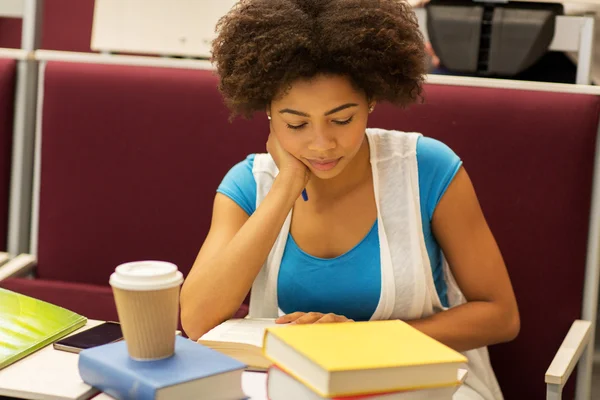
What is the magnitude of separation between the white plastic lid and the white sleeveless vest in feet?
2.07

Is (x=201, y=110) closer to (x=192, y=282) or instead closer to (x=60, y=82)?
(x=60, y=82)

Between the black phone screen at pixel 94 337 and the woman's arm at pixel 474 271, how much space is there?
59 centimetres

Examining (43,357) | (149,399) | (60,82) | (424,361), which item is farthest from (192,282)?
(60,82)

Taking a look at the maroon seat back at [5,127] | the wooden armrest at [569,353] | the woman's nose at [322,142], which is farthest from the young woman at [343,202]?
the maroon seat back at [5,127]

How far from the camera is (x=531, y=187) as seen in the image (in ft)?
6.36

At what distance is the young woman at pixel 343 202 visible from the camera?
150cm

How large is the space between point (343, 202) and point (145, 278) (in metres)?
0.72

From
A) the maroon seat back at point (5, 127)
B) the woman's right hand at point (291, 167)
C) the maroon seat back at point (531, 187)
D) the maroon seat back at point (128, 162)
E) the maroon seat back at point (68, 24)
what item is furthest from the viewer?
the maroon seat back at point (68, 24)

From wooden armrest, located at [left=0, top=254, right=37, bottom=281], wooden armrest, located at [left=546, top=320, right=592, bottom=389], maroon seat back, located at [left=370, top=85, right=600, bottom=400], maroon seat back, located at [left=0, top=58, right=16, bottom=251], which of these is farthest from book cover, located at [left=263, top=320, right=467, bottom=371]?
maroon seat back, located at [left=0, top=58, right=16, bottom=251]

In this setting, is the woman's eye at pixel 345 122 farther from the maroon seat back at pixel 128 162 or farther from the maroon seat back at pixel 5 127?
the maroon seat back at pixel 5 127

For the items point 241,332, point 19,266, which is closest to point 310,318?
point 241,332

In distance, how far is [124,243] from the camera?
89.7 inches

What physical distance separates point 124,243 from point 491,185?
3.19 feet

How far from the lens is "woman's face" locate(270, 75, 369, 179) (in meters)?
1.48
